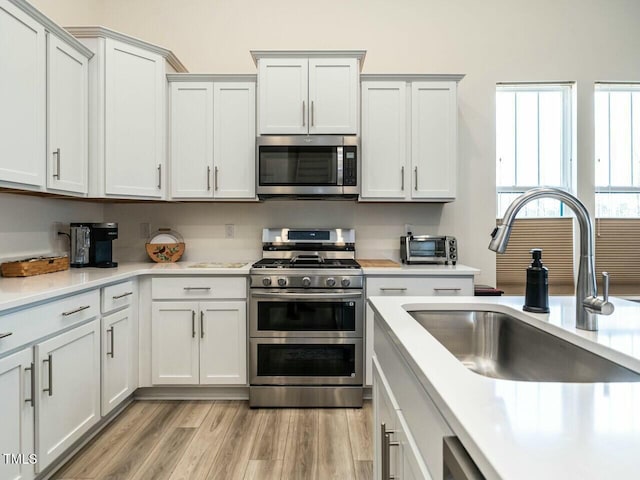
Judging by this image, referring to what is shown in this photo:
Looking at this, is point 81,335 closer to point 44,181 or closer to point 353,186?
point 44,181

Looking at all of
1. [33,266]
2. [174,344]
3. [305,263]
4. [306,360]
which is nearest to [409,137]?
[305,263]

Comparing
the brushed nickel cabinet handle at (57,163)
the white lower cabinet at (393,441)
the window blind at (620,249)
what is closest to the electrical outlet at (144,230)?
the brushed nickel cabinet handle at (57,163)

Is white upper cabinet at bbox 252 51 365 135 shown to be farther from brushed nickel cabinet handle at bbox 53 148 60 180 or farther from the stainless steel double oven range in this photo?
brushed nickel cabinet handle at bbox 53 148 60 180

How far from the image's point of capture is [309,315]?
2645 mm

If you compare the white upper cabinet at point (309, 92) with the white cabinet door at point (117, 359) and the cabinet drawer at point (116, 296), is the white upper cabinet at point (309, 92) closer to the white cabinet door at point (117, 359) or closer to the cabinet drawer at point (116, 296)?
the cabinet drawer at point (116, 296)

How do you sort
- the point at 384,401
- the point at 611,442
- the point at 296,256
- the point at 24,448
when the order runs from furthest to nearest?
the point at 296,256 < the point at 24,448 < the point at 384,401 < the point at 611,442

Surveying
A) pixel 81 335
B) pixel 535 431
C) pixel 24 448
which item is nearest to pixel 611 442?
pixel 535 431

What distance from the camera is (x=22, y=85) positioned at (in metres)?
1.97

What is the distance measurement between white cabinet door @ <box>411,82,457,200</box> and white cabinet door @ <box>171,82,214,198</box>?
128 centimetres

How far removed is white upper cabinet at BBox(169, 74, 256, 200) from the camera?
290 centimetres

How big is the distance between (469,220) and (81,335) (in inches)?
112

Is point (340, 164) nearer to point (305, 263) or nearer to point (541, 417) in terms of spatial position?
point (305, 263)

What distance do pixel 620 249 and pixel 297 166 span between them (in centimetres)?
274

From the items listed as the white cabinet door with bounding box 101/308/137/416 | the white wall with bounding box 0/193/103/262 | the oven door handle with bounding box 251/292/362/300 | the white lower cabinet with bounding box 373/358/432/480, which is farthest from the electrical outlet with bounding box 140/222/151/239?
the white lower cabinet with bounding box 373/358/432/480
